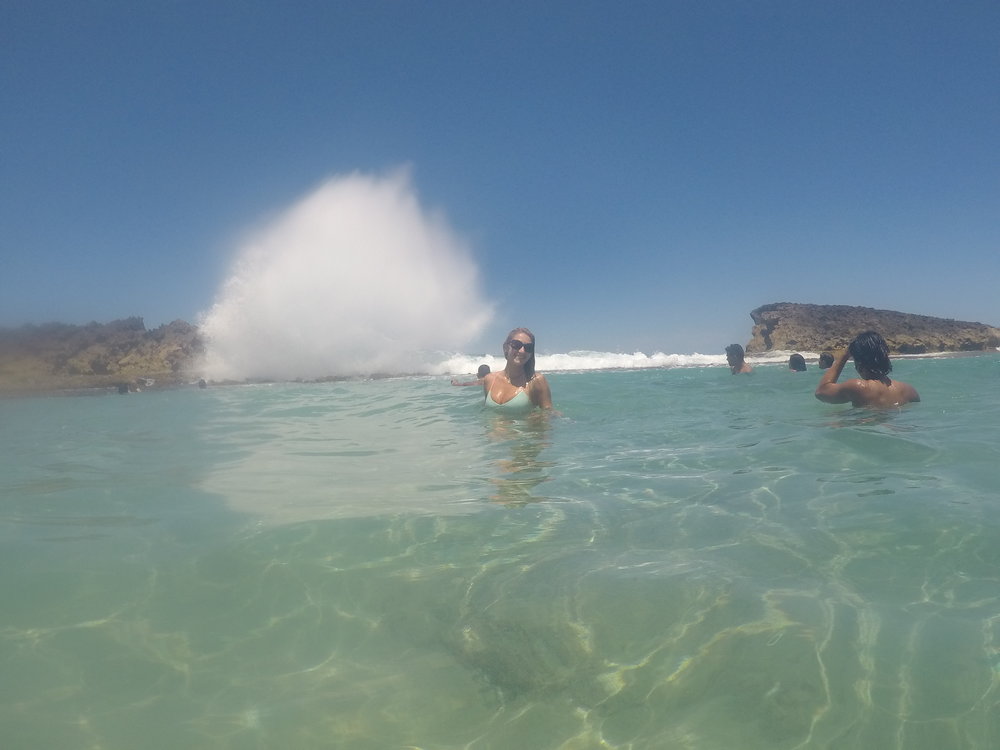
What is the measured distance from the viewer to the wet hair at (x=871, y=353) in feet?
26.0

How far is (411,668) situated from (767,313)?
45348mm

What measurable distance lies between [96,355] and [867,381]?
2841 cm

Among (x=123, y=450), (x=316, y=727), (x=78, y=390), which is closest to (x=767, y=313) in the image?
(x=78, y=390)

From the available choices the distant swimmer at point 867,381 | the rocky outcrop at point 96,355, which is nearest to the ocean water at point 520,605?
the distant swimmer at point 867,381

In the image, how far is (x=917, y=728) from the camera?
6.73 ft

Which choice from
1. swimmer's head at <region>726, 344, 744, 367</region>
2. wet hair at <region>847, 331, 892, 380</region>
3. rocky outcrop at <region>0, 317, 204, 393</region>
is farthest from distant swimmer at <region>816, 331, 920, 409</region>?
rocky outcrop at <region>0, 317, 204, 393</region>

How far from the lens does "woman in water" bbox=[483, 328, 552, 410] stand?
340 inches

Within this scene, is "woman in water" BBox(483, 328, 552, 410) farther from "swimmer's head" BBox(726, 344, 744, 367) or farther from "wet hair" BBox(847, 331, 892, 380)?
"swimmer's head" BBox(726, 344, 744, 367)

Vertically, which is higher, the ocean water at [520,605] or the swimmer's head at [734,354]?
the swimmer's head at [734,354]

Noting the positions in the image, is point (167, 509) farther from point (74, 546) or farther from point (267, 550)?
point (267, 550)

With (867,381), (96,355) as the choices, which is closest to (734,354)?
(867,381)

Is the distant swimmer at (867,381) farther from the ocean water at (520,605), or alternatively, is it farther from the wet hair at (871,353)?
the ocean water at (520,605)

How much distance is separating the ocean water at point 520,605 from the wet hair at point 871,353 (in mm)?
2359

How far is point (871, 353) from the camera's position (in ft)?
26.2
